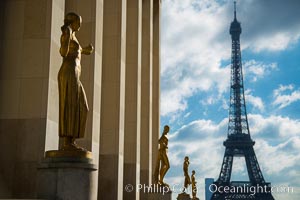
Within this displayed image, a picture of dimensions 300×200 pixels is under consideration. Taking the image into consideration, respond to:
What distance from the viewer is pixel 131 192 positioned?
2106 cm

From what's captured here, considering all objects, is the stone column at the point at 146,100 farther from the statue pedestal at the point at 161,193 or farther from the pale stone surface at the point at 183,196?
the pale stone surface at the point at 183,196

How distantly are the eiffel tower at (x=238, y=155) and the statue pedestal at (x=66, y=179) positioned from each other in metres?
67.8

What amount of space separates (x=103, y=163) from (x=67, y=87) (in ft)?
29.1

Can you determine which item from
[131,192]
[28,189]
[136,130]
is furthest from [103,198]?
[28,189]

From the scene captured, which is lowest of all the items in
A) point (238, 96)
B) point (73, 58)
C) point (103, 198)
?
point (103, 198)

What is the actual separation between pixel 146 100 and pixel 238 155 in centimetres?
5859

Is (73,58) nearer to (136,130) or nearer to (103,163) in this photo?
(103,163)

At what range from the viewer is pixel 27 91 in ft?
42.4

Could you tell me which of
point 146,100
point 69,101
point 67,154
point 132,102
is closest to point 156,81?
point 146,100

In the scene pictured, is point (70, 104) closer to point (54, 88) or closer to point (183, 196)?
point (54, 88)

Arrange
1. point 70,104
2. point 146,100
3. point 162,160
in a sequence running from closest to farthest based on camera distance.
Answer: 1. point 70,104
2. point 162,160
3. point 146,100

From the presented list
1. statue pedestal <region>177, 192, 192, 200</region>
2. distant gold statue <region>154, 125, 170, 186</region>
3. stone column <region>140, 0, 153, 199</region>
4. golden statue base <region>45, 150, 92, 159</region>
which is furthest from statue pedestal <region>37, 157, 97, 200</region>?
statue pedestal <region>177, 192, 192, 200</region>

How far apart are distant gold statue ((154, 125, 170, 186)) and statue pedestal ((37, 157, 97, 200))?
12.4 meters

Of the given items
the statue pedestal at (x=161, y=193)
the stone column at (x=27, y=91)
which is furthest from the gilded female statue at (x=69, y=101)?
the statue pedestal at (x=161, y=193)
